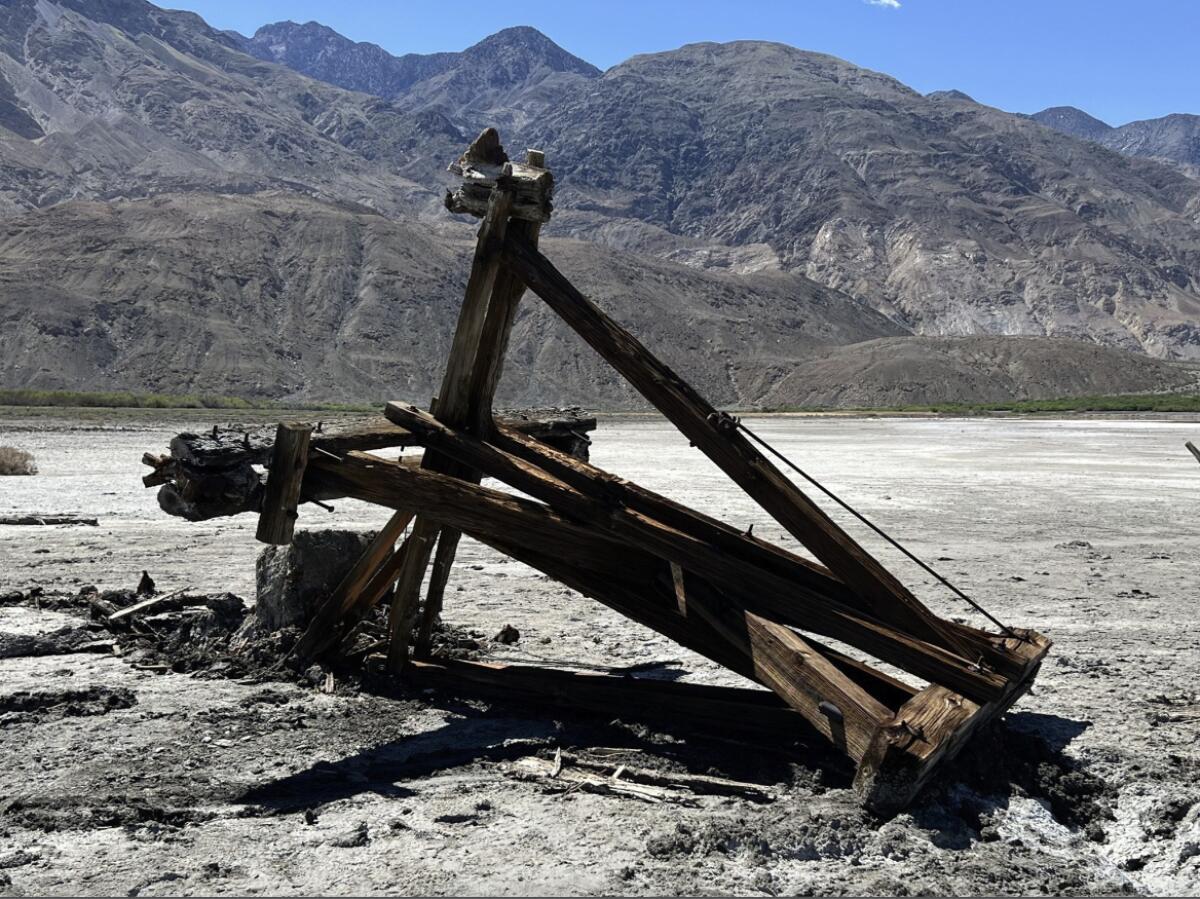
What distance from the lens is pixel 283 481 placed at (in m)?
5.55

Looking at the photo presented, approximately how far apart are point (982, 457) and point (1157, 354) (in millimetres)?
125062

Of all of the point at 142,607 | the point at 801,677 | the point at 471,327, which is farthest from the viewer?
the point at 142,607

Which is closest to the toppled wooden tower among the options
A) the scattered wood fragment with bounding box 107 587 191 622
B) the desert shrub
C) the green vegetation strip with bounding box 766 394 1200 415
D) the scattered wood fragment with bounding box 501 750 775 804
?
the scattered wood fragment with bounding box 501 750 775 804

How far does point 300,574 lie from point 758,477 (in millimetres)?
3622

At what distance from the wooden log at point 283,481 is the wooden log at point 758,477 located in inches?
60.2

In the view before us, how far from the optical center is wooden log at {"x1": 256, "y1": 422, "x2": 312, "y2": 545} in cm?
552

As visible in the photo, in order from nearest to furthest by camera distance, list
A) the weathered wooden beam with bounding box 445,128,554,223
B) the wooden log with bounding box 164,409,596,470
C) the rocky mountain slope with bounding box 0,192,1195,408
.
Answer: the wooden log with bounding box 164,409,596,470 → the weathered wooden beam with bounding box 445,128,554,223 → the rocky mountain slope with bounding box 0,192,1195,408

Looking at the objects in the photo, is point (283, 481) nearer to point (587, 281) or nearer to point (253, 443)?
point (253, 443)

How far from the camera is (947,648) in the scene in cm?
546

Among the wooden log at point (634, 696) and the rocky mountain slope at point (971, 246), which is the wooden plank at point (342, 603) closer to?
the wooden log at point (634, 696)

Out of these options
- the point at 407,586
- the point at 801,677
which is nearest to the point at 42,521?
the point at 407,586

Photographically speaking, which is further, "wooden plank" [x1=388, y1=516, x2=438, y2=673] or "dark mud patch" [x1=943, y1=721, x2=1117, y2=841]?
"wooden plank" [x1=388, y1=516, x2=438, y2=673]

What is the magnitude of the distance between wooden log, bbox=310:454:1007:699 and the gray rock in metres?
1.98

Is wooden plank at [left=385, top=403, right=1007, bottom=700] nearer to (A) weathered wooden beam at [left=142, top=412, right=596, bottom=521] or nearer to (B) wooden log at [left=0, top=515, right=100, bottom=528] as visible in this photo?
(A) weathered wooden beam at [left=142, top=412, right=596, bottom=521]
